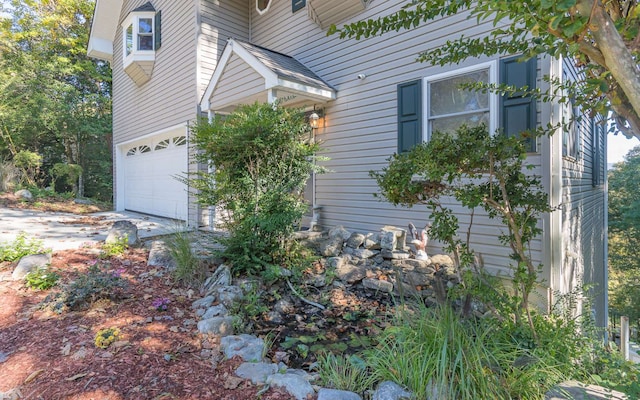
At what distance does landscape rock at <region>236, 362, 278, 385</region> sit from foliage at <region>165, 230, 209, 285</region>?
172cm

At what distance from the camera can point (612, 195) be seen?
17594 mm

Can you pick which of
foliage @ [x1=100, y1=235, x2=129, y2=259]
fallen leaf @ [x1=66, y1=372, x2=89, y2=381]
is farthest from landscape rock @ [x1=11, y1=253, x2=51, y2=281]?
fallen leaf @ [x1=66, y1=372, x2=89, y2=381]

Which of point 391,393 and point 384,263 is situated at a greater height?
point 384,263

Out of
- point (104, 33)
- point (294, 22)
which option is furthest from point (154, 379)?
point (104, 33)

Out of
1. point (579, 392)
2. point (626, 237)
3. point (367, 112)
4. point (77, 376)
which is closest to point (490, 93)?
point (367, 112)

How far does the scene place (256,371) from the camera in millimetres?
2477

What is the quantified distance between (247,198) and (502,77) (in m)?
3.53

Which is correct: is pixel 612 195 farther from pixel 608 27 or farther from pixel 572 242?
pixel 608 27

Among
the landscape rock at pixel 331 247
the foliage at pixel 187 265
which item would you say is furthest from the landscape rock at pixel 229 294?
the landscape rock at pixel 331 247

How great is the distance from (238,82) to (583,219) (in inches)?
253

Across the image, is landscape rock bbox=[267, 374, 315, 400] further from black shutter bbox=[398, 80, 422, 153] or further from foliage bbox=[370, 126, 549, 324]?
black shutter bbox=[398, 80, 422, 153]

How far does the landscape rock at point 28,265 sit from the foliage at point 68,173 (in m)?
10.8

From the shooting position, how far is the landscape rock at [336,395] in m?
2.14

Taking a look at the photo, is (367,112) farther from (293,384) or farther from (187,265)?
(293,384)
